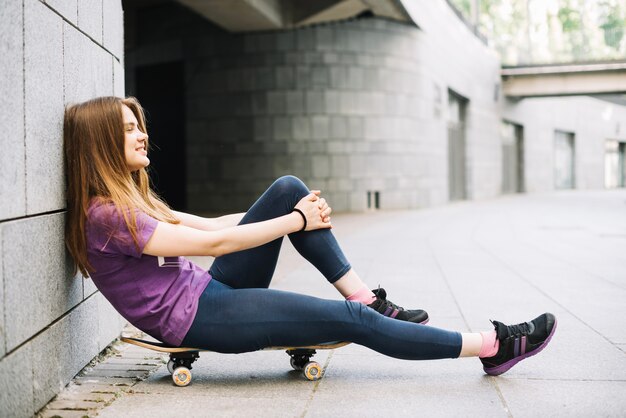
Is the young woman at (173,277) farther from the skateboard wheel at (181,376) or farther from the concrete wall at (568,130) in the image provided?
the concrete wall at (568,130)

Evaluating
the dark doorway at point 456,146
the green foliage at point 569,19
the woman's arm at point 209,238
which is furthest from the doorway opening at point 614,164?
the woman's arm at point 209,238

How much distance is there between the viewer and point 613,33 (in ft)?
85.7

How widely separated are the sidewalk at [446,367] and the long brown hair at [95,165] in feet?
2.56

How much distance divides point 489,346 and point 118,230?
1.77m

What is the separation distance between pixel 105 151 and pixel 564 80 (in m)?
28.7

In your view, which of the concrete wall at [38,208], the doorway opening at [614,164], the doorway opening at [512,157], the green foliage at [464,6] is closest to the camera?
the concrete wall at [38,208]

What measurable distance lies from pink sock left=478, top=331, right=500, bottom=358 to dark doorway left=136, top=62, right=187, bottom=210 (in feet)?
53.1

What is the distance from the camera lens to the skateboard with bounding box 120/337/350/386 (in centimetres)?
319

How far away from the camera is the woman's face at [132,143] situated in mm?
3121

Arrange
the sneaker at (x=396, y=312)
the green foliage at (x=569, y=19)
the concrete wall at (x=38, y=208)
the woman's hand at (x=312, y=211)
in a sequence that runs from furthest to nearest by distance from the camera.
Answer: the green foliage at (x=569, y=19), the sneaker at (x=396, y=312), the woman's hand at (x=312, y=211), the concrete wall at (x=38, y=208)

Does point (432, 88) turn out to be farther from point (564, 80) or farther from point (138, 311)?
point (138, 311)

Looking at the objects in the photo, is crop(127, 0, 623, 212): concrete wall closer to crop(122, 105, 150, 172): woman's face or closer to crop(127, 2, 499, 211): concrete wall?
crop(127, 2, 499, 211): concrete wall

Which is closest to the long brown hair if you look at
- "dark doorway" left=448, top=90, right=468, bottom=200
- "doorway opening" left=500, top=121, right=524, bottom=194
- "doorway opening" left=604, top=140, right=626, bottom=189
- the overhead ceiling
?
the overhead ceiling

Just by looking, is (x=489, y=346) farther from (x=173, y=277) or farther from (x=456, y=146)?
(x=456, y=146)
